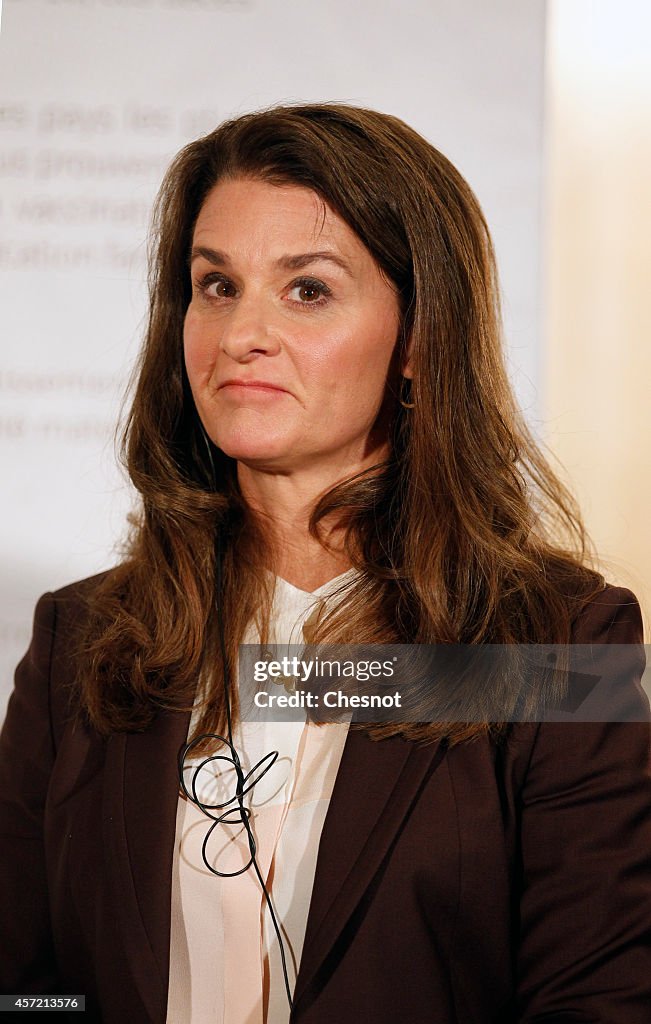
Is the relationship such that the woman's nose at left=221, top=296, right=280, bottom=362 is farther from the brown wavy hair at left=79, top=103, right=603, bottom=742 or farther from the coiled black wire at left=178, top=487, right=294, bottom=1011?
the coiled black wire at left=178, top=487, right=294, bottom=1011

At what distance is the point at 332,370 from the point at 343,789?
0.48 metres

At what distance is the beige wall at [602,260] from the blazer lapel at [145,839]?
631 mm

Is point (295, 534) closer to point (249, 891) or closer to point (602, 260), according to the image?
point (249, 891)

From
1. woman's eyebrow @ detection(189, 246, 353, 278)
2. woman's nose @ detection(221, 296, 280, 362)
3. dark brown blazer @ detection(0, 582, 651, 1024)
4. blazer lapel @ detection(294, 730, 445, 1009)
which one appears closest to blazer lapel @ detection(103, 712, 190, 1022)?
dark brown blazer @ detection(0, 582, 651, 1024)

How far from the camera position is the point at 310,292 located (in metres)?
1.23

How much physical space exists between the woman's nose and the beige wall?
0.39 metres

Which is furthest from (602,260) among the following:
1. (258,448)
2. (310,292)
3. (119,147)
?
(119,147)

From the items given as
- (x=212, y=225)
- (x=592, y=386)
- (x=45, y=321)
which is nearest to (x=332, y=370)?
(x=212, y=225)

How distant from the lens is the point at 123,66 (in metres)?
1.43

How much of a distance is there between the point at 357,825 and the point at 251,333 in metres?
0.57

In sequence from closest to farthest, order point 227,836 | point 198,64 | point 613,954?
point 613,954
point 227,836
point 198,64

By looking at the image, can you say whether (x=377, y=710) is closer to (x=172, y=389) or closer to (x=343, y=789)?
(x=343, y=789)

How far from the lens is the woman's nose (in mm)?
1227

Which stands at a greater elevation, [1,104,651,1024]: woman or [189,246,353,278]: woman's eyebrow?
[189,246,353,278]: woman's eyebrow
